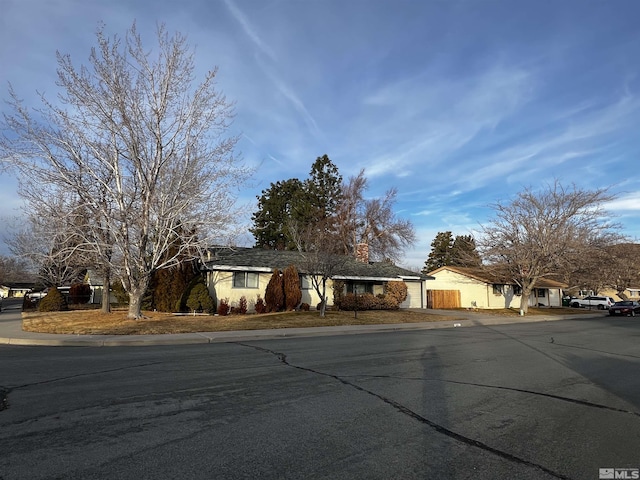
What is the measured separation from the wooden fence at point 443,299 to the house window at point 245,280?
18.5m

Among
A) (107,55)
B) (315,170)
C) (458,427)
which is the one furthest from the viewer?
(315,170)

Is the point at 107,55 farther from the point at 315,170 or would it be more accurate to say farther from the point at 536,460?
the point at 315,170

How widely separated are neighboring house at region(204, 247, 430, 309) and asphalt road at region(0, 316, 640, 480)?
605 inches

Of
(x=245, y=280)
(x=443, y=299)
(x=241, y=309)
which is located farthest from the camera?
(x=443, y=299)

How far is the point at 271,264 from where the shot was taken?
28.0m

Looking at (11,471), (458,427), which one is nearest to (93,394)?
(11,471)

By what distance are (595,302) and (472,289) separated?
20152 millimetres

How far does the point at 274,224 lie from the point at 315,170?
8624 millimetres

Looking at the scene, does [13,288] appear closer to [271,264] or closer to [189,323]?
[271,264]

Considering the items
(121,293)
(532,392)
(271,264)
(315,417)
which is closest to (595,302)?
(271,264)

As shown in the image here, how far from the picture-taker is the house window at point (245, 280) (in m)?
26.6

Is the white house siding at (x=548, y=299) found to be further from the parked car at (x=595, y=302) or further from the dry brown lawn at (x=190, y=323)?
the dry brown lawn at (x=190, y=323)

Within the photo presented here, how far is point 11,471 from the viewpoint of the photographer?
12.8ft

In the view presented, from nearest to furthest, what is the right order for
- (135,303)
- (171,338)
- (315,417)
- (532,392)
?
(315,417) → (532,392) → (171,338) → (135,303)
